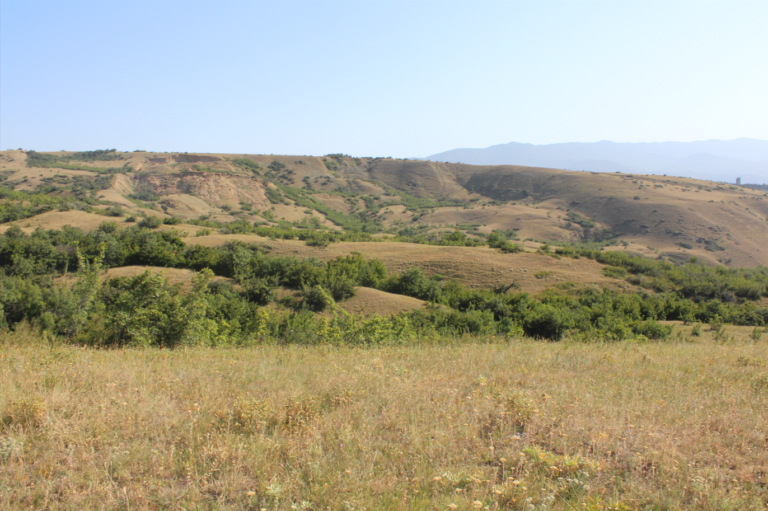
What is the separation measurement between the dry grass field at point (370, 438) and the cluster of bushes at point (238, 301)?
13.9 feet

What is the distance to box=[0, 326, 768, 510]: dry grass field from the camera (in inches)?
130

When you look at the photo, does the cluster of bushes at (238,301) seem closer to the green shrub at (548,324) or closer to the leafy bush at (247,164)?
the green shrub at (548,324)

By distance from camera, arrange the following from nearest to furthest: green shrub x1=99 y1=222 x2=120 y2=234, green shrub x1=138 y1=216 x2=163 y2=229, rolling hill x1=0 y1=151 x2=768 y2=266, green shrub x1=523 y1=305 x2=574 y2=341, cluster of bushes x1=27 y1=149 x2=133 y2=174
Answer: green shrub x1=523 y1=305 x2=574 y2=341
green shrub x1=99 y1=222 x2=120 y2=234
green shrub x1=138 y1=216 x2=163 y2=229
rolling hill x1=0 y1=151 x2=768 y2=266
cluster of bushes x1=27 y1=149 x2=133 y2=174

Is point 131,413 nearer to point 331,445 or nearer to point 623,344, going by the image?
point 331,445

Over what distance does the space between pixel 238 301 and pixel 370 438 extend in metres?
12.3

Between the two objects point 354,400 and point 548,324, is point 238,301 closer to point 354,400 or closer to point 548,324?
point 548,324

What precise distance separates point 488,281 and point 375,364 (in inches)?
668

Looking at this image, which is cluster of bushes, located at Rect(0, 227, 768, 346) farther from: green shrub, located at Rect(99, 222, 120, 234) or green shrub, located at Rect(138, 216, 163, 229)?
green shrub, located at Rect(138, 216, 163, 229)

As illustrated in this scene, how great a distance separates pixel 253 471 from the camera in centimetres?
359

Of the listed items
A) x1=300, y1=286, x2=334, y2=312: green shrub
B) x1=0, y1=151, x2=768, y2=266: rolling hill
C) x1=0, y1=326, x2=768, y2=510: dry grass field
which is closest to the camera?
x1=0, y1=326, x2=768, y2=510: dry grass field

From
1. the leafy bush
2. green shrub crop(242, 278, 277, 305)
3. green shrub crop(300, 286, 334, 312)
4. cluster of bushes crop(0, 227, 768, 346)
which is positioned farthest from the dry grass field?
the leafy bush

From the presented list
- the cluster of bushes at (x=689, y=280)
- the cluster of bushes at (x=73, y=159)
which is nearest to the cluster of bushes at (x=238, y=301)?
the cluster of bushes at (x=689, y=280)

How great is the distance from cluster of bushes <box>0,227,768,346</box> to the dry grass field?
424 centimetres

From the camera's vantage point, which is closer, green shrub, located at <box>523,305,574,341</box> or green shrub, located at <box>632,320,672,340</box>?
green shrub, located at <box>632,320,672,340</box>
